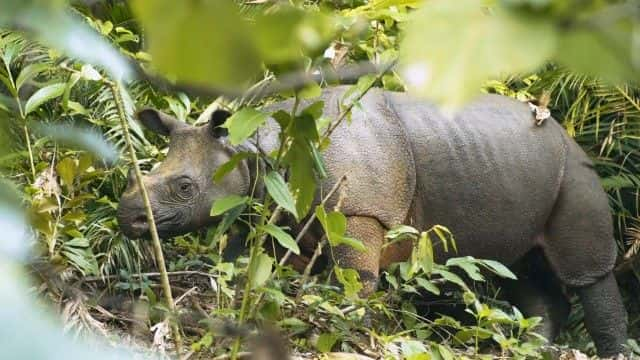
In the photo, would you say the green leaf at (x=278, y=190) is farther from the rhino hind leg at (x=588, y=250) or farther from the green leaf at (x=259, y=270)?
the rhino hind leg at (x=588, y=250)

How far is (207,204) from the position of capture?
4.37 meters

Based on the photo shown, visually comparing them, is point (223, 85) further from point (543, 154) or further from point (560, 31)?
point (543, 154)

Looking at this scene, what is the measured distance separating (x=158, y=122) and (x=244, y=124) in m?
2.11

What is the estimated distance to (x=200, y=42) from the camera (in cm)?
33

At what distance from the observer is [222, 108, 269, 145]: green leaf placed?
2.14m

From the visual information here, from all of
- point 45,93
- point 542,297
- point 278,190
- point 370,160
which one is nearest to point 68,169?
point 45,93

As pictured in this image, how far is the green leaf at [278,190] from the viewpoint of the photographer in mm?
2275

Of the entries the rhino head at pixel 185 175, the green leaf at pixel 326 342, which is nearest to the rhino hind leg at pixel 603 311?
the rhino head at pixel 185 175

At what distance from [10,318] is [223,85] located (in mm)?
86

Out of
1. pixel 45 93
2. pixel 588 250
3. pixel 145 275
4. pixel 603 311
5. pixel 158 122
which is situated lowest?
pixel 603 311

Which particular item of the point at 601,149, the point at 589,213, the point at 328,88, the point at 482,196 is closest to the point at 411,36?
the point at 328,88

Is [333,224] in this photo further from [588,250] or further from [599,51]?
[588,250]

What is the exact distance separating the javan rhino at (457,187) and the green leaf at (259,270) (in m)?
1.61

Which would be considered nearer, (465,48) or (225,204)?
(465,48)
